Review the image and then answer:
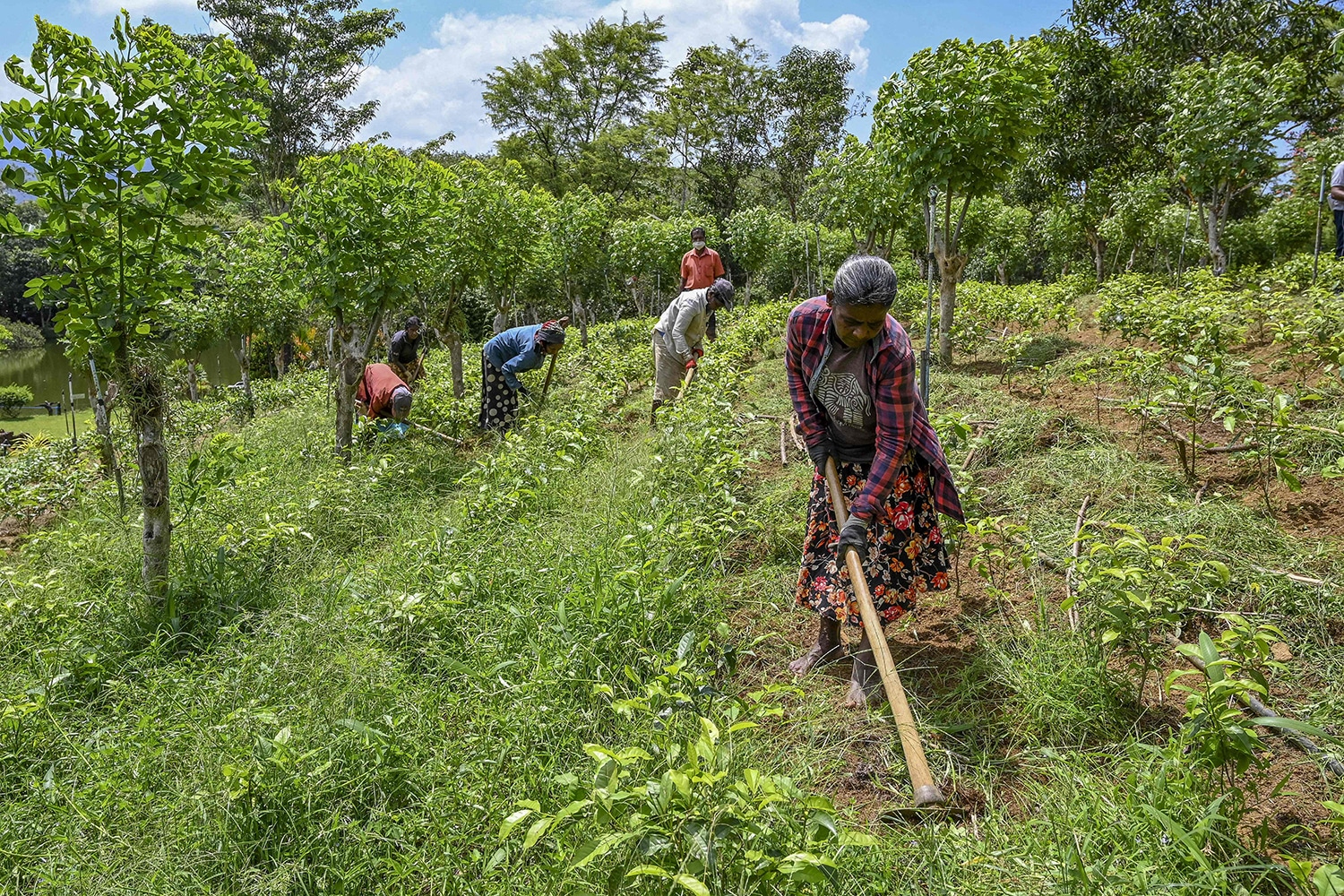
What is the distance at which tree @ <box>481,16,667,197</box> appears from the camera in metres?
26.2

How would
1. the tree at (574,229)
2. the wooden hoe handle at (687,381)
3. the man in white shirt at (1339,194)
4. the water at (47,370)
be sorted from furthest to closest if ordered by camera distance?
the water at (47,370) < the tree at (574,229) < the man in white shirt at (1339,194) < the wooden hoe handle at (687,381)

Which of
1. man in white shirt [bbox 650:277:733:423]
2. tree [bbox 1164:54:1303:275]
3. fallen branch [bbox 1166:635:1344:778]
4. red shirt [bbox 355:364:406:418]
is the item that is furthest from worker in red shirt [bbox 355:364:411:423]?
tree [bbox 1164:54:1303:275]

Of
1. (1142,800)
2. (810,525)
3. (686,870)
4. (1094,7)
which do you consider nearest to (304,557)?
(810,525)

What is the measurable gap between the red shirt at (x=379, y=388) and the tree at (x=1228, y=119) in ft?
30.7

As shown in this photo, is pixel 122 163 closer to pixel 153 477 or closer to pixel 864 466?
pixel 153 477

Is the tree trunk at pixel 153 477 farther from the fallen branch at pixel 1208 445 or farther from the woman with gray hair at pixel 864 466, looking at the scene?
the fallen branch at pixel 1208 445

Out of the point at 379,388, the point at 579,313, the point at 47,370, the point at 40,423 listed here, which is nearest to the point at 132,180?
the point at 379,388

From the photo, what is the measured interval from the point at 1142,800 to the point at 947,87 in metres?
6.22

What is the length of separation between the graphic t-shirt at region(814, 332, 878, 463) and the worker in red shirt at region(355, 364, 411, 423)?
463 cm

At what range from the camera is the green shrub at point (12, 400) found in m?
20.8

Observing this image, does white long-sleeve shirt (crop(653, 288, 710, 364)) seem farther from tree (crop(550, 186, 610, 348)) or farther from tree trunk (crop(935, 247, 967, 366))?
tree (crop(550, 186, 610, 348))

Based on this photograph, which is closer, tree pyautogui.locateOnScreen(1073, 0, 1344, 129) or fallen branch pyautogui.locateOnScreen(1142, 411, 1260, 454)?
fallen branch pyautogui.locateOnScreen(1142, 411, 1260, 454)

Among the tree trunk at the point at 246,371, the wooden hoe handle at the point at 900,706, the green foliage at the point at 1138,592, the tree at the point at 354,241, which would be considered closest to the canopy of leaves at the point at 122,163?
the tree at the point at 354,241

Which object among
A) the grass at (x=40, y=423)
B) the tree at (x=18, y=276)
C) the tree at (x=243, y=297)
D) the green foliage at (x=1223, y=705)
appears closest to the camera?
the green foliage at (x=1223, y=705)
